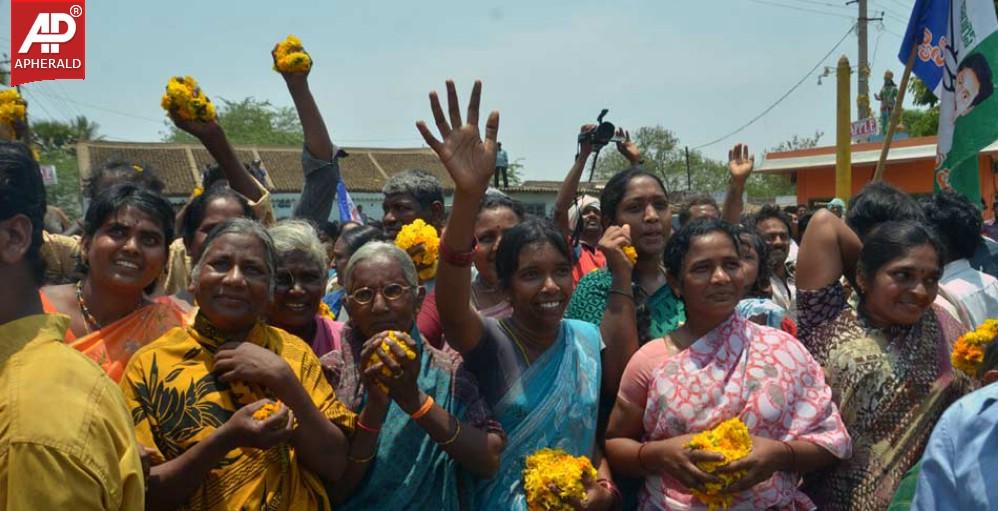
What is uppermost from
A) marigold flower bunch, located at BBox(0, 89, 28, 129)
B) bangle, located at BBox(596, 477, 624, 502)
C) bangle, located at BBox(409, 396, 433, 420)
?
marigold flower bunch, located at BBox(0, 89, 28, 129)

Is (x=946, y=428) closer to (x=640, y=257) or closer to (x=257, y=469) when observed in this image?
(x=257, y=469)

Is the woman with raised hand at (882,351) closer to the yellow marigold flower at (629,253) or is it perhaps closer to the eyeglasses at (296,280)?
the yellow marigold flower at (629,253)

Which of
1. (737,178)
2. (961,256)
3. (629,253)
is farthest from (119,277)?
(961,256)

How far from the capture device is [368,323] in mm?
2928

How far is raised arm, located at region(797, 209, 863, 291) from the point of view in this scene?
347 cm

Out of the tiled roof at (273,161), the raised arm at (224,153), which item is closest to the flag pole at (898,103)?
the raised arm at (224,153)

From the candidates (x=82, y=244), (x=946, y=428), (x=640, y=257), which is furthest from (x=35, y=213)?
(x=640, y=257)

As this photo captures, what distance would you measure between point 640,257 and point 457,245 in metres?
1.43

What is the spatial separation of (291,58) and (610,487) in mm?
2888

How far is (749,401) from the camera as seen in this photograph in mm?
2969

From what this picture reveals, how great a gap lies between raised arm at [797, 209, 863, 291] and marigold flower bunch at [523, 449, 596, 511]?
4.59ft

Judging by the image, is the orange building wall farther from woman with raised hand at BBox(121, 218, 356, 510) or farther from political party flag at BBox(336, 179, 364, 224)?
woman with raised hand at BBox(121, 218, 356, 510)

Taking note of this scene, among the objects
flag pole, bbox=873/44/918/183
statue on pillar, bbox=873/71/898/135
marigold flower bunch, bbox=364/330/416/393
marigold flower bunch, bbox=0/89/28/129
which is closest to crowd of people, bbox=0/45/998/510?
marigold flower bunch, bbox=364/330/416/393

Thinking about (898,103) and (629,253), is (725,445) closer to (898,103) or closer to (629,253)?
(629,253)
